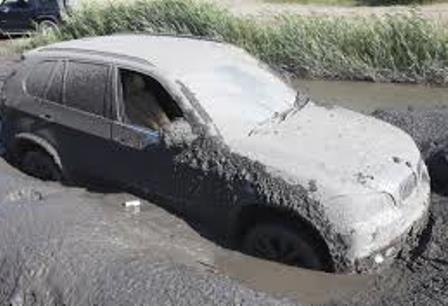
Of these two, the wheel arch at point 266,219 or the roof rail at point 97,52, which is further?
the roof rail at point 97,52

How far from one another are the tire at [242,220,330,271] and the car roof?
5.89 ft

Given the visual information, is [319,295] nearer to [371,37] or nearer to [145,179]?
[145,179]

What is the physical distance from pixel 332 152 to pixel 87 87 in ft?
8.70

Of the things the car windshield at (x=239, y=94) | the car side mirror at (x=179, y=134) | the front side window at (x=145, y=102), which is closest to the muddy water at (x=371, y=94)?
the car windshield at (x=239, y=94)

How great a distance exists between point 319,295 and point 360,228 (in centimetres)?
62

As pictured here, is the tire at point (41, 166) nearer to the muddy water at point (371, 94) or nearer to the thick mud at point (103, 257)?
the thick mud at point (103, 257)

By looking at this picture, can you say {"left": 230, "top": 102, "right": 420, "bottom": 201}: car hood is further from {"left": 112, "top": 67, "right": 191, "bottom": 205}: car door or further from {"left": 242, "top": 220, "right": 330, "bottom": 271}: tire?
{"left": 112, "top": 67, "right": 191, "bottom": 205}: car door

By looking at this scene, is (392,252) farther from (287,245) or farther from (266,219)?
(266,219)

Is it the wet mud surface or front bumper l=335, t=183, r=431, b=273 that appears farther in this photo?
front bumper l=335, t=183, r=431, b=273

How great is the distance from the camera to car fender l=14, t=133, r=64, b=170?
8.70 m

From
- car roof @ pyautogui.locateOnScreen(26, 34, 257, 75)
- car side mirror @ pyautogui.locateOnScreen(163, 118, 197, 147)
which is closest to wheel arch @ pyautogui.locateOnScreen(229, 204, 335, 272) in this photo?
car side mirror @ pyautogui.locateOnScreen(163, 118, 197, 147)

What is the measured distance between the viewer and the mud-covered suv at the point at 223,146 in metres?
6.70

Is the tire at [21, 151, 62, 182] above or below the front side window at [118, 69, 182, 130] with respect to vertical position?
below

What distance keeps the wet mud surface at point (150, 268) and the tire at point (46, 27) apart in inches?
493
